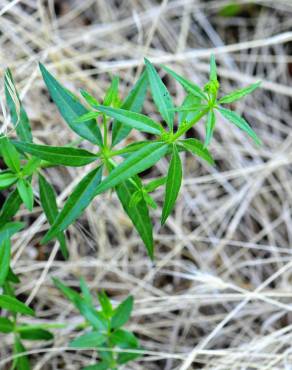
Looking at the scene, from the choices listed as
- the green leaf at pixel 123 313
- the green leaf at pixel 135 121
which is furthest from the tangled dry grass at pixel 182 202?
the green leaf at pixel 135 121

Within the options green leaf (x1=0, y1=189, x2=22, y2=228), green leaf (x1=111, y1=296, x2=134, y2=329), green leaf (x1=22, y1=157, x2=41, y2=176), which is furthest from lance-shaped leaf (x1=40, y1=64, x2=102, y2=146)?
green leaf (x1=111, y1=296, x2=134, y2=329)

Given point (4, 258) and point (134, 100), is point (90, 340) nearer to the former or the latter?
point (4, 258)

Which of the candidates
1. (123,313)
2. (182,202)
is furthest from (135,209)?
(182,202)

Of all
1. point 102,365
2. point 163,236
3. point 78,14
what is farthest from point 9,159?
point 78,14

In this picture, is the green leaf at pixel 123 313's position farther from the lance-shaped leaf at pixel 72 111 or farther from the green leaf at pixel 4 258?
the lance-shaped leaf at pixel 72 111

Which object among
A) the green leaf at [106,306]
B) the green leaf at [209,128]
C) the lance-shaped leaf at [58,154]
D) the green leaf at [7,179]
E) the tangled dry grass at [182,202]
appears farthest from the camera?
the tangled dry grass at [182,202]
